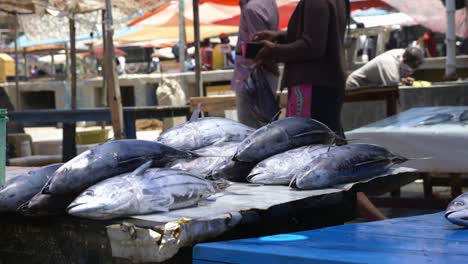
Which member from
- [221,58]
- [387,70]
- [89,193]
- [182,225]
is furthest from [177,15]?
[182,225]

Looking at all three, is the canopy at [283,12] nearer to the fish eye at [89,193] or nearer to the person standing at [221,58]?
the person standing at [221,58]

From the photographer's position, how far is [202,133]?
3.99 meters

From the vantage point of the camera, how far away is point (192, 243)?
2.79 metres

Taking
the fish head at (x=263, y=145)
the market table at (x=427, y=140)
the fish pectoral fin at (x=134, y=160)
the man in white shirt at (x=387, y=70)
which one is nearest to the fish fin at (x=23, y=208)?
the fish pectoral fin at (x=134, y=160)

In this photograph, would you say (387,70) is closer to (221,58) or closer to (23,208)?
(23,208)

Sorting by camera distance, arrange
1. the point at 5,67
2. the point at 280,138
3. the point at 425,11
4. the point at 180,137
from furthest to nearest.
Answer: the point at 5,67 → the point at 425,11 → the point at 180,137 → the point at 280,138

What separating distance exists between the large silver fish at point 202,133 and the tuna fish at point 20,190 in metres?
0.70

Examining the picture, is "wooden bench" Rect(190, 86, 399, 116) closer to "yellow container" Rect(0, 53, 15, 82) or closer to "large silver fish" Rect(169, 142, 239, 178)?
"large silver fish" Rect(169, 142, 239, 178)

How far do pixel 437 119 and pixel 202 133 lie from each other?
9.45 ft

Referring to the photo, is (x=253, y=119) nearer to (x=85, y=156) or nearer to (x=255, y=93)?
(x=255, y=93)

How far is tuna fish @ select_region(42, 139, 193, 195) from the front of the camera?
3137mm

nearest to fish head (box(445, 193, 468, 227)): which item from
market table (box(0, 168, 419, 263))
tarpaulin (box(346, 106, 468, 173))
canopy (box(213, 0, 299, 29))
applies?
market table (box(0, 168, 419, 263))

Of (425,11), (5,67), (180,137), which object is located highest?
(425,11)

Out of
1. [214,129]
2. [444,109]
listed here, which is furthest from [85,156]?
[444,109]
